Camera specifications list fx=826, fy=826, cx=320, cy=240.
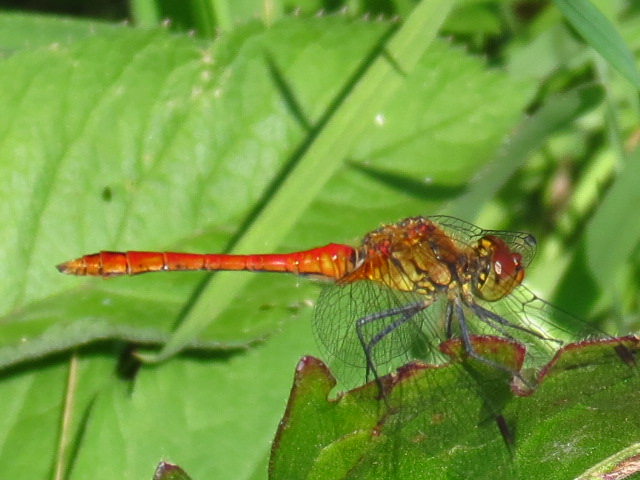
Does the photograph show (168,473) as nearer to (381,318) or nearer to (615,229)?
(381,318)

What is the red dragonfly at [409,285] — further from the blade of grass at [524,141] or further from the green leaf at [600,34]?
the green leaf at [600,34]

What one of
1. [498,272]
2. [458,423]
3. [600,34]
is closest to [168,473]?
[458,423]

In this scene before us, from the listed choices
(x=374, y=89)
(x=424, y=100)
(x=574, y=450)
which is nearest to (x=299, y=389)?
(x=574, y=450)

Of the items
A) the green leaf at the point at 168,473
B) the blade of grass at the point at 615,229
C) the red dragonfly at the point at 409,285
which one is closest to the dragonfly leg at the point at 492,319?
the red dragonfly at the point at 409,285

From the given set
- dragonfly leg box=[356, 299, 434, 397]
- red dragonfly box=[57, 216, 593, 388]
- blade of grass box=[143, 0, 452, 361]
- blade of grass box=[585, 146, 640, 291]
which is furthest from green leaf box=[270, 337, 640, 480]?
blade of grass box=[585, 146, 640, 291]

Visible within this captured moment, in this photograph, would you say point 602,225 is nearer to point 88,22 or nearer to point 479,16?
point 479,16

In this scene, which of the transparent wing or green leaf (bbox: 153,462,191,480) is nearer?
green leaf (bbox: 153,462,191,480)

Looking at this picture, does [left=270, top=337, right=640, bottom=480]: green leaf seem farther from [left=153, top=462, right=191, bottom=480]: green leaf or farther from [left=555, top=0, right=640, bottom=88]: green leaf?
[left=555, top=0, right=640, bottom=88]: green leaf
